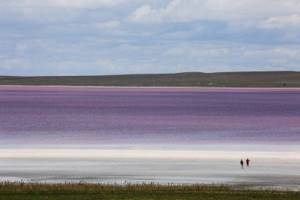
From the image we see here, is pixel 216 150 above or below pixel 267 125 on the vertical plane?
below

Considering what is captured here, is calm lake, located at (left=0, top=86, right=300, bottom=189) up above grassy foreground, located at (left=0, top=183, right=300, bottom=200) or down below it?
above

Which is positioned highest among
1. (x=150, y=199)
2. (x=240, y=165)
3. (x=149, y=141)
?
(x=149, y=141)

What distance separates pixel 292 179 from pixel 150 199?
1135 cm

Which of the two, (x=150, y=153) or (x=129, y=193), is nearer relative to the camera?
(x=129, y=193)

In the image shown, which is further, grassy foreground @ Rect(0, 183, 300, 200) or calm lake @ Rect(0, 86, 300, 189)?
calm lake @ Rect(0, 86, 300, 189)

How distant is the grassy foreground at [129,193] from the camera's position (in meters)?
29.9

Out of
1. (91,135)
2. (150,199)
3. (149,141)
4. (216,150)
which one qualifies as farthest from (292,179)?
(91,135)

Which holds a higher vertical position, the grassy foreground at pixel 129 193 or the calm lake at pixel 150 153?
the calm lake at pixel 150 153

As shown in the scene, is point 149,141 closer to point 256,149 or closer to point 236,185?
point 256,149

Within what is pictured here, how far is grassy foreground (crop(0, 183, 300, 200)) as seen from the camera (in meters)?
29.9

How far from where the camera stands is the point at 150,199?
95.8ft

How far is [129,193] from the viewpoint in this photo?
102ft

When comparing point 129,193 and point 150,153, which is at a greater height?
point 150,153

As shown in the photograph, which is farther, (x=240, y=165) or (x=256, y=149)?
(x=256, y=149)
